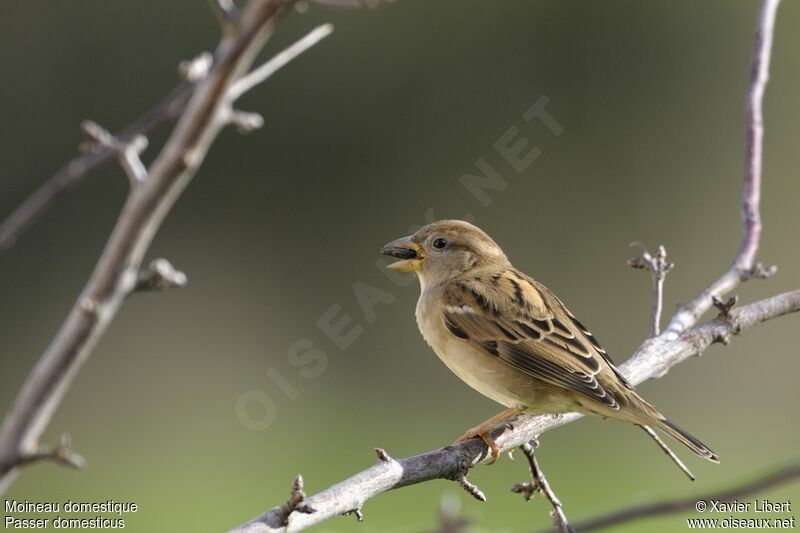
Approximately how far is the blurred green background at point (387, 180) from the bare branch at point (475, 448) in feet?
18.8

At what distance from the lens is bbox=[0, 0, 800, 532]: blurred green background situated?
9.90 m

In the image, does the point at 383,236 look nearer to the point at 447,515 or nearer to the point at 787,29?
the point at 787,29

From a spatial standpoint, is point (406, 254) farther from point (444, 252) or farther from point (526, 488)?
point (526, 488)

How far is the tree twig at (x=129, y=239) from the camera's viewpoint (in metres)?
1.18

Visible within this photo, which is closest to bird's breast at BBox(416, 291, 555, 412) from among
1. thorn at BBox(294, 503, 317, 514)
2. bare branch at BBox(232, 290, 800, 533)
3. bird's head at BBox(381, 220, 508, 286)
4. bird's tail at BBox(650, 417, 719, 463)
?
bare branch at BBox(232, 290, 800, 533)

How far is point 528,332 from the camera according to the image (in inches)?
172

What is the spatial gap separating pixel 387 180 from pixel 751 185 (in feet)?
21.4

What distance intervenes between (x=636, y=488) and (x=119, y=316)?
5354 millimetres

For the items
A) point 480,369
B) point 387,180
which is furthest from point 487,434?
point 387,180

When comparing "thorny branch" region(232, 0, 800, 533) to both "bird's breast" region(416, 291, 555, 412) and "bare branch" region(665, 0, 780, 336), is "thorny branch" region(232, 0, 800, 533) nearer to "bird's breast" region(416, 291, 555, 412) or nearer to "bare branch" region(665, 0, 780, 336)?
"bare branch" region(665, 0, 780, 336)

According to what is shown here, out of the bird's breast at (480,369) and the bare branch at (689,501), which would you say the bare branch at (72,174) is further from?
the bird's breast at (480,369)

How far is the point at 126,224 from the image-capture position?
1.19 m

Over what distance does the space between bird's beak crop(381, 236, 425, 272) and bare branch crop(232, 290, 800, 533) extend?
3.75 ft

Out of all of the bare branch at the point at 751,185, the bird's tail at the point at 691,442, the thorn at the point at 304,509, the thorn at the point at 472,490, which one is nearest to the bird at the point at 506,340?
the bird's tail at the point at 691,442
